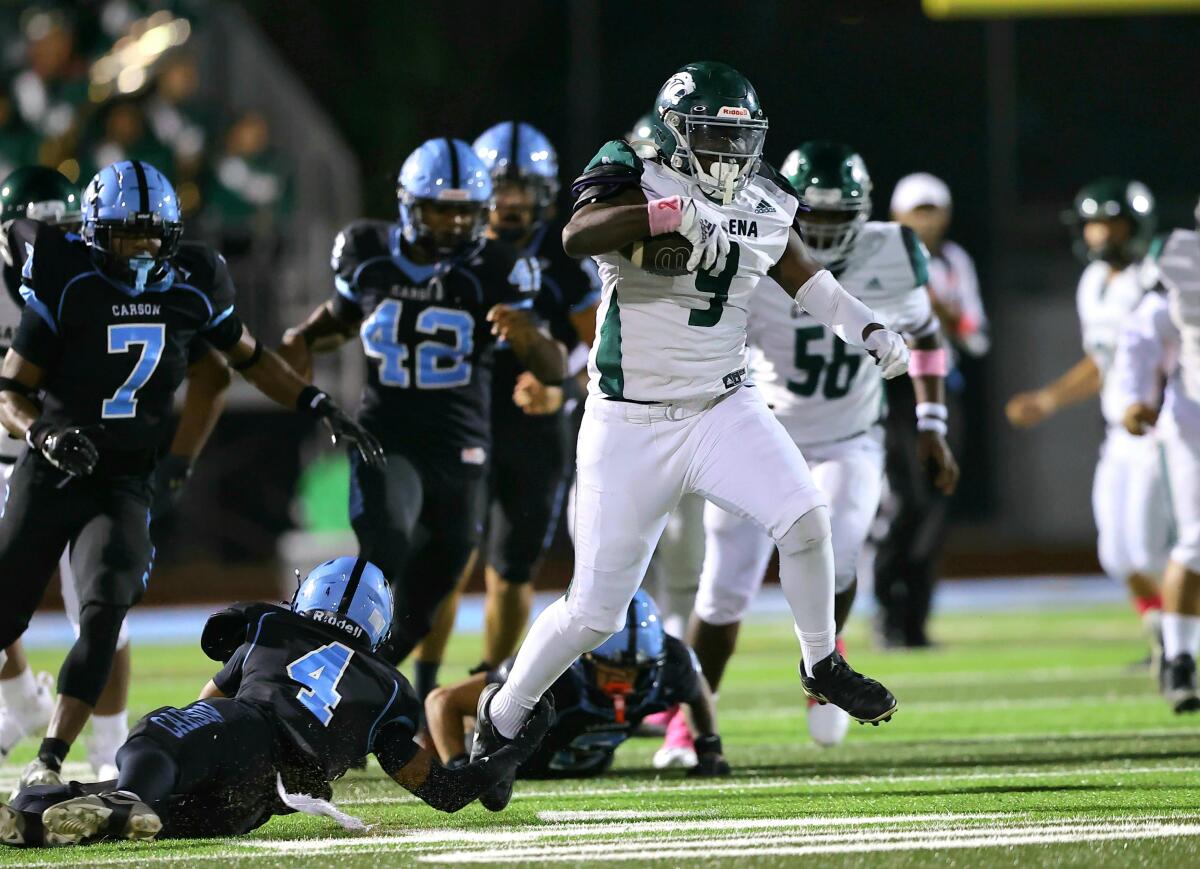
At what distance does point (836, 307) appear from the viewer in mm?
4520

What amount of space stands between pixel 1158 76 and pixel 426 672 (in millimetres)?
12080

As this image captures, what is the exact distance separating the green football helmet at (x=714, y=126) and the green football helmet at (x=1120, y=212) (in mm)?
3784

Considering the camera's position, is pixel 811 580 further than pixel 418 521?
No

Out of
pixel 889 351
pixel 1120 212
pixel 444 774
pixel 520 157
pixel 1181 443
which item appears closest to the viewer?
pixel 444 774

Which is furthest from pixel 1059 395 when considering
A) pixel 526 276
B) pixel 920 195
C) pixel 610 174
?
pixel 610 174

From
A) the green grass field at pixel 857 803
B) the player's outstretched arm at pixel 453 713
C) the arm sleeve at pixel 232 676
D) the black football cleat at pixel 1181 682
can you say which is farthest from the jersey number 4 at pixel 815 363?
the arm sleeve at pixel 232 676

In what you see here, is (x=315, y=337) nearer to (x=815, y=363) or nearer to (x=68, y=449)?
(x=68, y=449)

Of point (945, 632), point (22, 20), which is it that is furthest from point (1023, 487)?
point (22, 20)

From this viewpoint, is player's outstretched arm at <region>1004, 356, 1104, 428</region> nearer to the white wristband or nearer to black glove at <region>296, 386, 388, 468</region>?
the white wristband

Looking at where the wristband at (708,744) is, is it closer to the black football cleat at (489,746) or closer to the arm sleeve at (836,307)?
the black football cleat at (489,746)

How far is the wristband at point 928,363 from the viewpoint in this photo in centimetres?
614

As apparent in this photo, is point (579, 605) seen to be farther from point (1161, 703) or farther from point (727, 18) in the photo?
point (727, 18)

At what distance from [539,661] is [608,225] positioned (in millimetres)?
1009

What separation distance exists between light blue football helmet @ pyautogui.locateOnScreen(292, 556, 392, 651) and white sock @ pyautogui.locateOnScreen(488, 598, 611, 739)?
319 mm
